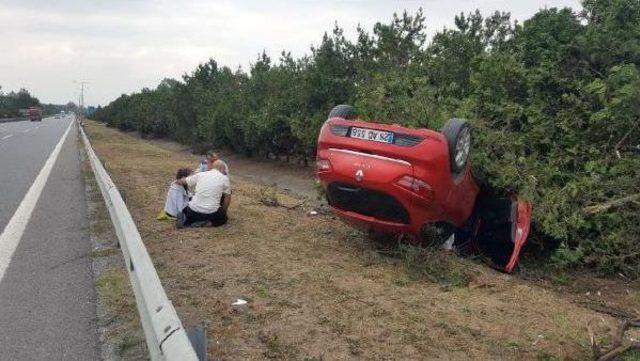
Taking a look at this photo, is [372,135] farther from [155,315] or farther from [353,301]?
[155,315]

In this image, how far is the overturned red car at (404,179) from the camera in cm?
534

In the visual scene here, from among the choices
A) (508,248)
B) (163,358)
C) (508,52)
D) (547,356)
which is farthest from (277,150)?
(163,358)

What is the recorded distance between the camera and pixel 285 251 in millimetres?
6445

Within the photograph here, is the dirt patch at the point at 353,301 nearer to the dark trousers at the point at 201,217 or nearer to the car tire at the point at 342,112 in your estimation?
the dark trousers at the point at 201,217

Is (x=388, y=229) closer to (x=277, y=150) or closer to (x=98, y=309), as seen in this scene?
(x=98, y=309)

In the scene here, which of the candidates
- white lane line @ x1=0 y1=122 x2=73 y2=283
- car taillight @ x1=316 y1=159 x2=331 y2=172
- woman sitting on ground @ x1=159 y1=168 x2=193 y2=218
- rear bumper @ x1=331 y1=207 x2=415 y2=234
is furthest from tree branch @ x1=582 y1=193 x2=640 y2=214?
white lane line @ x1=0 y1=122 x2=73 y2=283

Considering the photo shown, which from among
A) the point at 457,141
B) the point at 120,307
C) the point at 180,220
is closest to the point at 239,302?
the point at 120,307

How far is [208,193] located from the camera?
7559 millimetres

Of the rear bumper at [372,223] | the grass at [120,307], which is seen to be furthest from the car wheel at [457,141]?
the grass at [120,307]

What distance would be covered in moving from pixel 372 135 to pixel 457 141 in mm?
812

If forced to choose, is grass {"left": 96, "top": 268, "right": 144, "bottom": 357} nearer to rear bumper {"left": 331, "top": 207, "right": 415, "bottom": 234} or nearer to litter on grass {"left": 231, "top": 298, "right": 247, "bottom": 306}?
litter on grass {"left": 231, "top": 298, "right": 247, "bottom": 306}

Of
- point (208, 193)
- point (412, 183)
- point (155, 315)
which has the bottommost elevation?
point (208, 193)

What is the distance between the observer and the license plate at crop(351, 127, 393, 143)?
5.50 m

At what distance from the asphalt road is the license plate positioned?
284 cm
